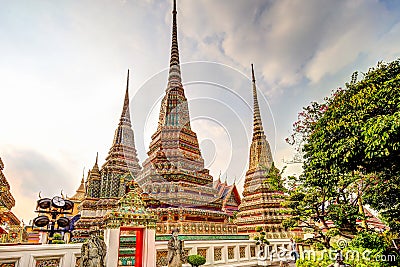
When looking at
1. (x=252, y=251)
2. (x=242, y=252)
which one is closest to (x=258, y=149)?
(x=252, y=251)

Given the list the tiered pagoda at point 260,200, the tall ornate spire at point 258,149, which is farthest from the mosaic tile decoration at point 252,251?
the tall ornate spire at point 258,149

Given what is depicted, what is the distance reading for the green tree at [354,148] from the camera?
23.4 feet

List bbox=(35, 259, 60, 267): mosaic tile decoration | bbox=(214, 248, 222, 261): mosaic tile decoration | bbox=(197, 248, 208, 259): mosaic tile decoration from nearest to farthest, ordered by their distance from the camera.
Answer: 1. bbox=(35, 259, 60, 267): mosaic tile decoration
2. bbox=(197, 248, 208, 259): mosaic tile decoration
3. bbox=(214, 248, 222, 261): mosaic tile decoration

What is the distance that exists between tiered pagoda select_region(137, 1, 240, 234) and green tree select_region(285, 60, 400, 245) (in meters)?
6.26

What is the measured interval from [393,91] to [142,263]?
9.30 m

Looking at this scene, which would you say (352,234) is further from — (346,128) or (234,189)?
(234,189)

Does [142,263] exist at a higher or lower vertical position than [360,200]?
lower

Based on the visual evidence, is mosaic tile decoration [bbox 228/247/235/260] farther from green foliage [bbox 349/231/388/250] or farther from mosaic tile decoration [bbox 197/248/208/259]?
green foliage [bbox 349/231/388/250]

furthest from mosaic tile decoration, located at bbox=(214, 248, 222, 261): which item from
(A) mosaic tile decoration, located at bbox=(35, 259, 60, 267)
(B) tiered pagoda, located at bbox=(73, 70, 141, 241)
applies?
(B) tiered pagoda, located at bbox=(73, 70, 141, 241)

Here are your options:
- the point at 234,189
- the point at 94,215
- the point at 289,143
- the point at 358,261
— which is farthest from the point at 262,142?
the point at 358,261

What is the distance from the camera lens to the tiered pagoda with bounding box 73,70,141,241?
687 inches

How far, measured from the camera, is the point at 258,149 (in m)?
24.8

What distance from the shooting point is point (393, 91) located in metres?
7.29

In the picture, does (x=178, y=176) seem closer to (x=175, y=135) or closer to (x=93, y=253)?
(x=175, y=135)
